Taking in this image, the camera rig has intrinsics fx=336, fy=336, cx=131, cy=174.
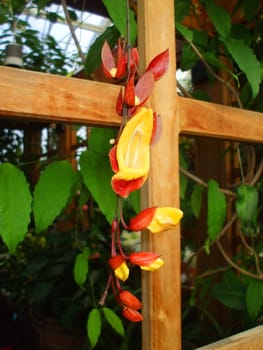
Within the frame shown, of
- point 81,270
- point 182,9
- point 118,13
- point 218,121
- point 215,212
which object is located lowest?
point 81,270

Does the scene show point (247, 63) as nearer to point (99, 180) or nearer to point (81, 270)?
point (99, 180)

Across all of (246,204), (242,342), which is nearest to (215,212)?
(246,204)

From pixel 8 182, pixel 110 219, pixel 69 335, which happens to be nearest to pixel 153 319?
pixel 110 219

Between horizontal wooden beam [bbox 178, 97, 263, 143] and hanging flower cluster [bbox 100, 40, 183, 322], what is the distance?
0.09m

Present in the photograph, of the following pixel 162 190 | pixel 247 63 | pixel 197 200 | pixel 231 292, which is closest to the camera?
pixel 162 190

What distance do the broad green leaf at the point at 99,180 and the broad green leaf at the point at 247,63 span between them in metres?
0.26

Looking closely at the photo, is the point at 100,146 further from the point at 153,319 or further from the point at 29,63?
the point at 29,63

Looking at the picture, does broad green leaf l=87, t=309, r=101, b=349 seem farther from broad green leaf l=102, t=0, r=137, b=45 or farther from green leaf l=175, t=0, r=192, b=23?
green leaf l=175, t=0, r=192, b=23

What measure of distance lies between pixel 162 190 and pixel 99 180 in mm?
85

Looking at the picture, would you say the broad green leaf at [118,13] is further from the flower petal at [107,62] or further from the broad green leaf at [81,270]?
the broad green leaf at [81,270]

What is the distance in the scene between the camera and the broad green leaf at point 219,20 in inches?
23.6

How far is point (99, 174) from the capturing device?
452mm

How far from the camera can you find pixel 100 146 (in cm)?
49

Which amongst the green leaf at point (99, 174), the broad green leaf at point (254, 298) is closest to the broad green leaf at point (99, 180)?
the green leaf at point (99, 174)
